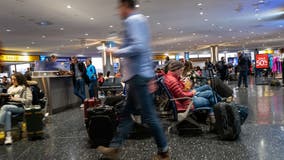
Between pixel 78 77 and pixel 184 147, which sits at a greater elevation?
pixel 78 77

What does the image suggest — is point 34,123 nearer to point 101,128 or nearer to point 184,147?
point 101,128

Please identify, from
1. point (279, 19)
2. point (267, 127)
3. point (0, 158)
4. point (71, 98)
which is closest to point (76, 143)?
point (0, 158)

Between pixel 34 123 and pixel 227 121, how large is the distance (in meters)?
2.75

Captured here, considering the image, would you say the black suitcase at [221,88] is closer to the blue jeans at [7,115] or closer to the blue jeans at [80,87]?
the blue jeans at [7,115]

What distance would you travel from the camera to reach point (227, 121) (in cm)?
317

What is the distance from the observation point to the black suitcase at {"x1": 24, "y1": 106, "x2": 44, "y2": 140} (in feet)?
12.7

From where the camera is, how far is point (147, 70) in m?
2.09

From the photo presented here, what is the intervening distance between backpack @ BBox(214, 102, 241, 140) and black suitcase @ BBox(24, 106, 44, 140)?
254 centimetres

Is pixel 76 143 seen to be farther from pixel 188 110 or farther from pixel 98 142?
pixel 188 110

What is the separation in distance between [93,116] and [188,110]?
1.21m

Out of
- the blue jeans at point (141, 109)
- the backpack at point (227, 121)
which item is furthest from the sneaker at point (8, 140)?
the backpack at point (227, 121)

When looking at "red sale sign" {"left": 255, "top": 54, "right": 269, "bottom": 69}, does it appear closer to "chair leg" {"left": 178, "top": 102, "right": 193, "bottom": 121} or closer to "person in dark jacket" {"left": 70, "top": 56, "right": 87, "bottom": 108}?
"person in dark jacket" {"left": 70, "top": 56, "right": 87, "bottom": 108}

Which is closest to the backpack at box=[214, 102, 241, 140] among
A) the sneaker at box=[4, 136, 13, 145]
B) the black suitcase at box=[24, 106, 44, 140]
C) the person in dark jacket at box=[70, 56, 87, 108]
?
the black suitcase at box=[24, 106, 44, 140]

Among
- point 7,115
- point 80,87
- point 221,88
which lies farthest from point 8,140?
point 80,87
